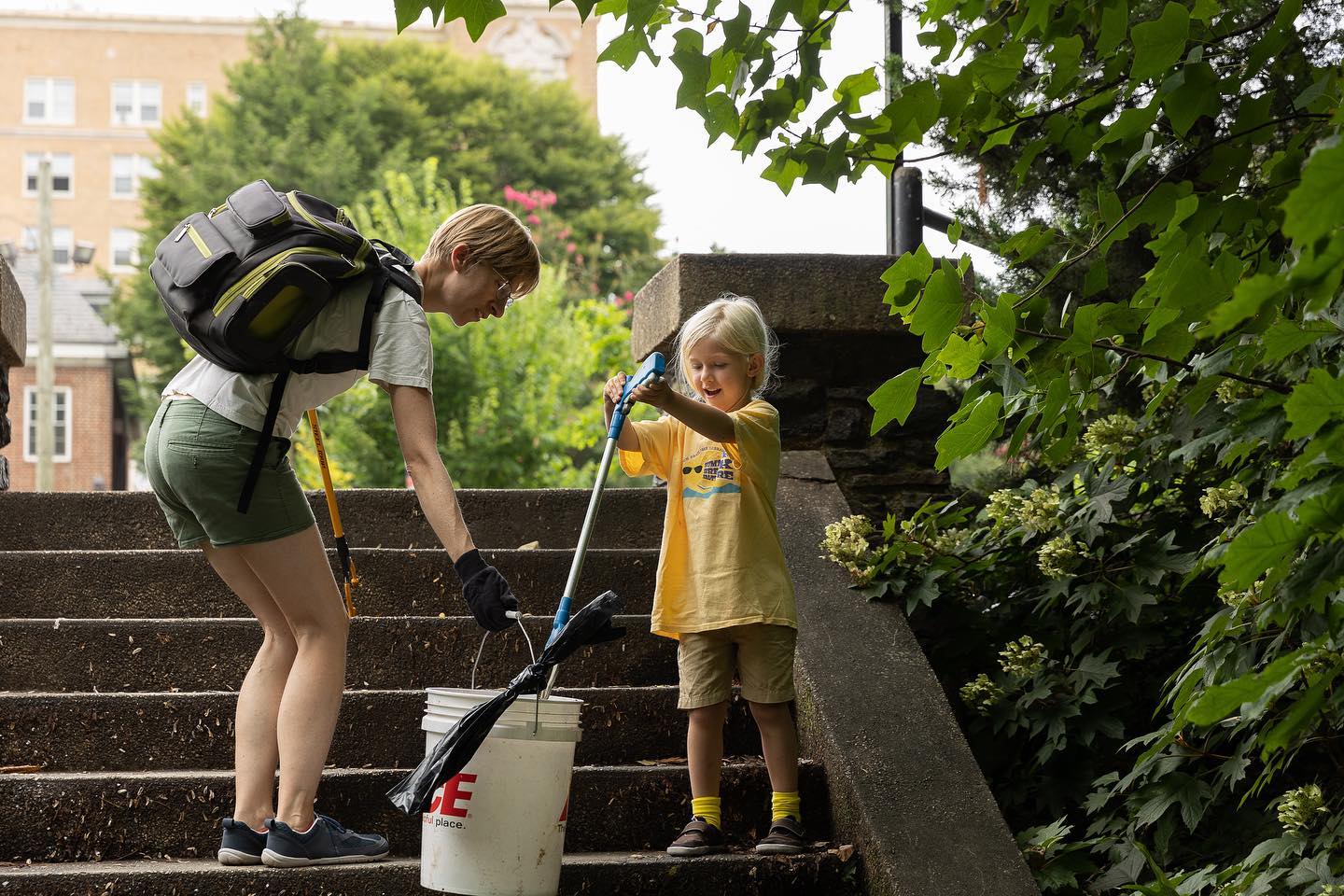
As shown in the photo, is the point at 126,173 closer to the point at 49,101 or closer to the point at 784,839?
the point at 49,101

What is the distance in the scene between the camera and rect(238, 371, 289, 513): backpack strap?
308 centimetres

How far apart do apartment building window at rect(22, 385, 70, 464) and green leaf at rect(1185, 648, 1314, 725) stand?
37.1 meters

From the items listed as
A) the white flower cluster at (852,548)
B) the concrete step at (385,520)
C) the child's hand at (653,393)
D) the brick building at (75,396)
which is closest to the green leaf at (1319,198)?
the child's hand at (653,393)

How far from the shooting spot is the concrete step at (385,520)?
4898mm

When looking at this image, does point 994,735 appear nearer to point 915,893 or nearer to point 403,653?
point 915,893

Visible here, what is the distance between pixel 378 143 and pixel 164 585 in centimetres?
2760

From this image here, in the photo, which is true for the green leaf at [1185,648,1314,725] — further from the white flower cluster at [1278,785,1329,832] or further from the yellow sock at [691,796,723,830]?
the yellow sock at [691,796,723,830]

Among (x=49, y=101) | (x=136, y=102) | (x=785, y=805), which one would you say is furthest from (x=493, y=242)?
(x=49, y=101)

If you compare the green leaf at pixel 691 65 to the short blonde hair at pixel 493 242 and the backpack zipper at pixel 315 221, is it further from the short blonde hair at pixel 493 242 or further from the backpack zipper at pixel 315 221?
the backpack zipper at pixel 315 221

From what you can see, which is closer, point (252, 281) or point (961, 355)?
point (961, 355)

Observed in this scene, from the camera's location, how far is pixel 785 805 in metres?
3.50

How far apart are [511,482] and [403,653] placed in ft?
37.1

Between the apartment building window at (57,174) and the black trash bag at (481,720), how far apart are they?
53335 millimetres

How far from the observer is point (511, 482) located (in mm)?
15383
